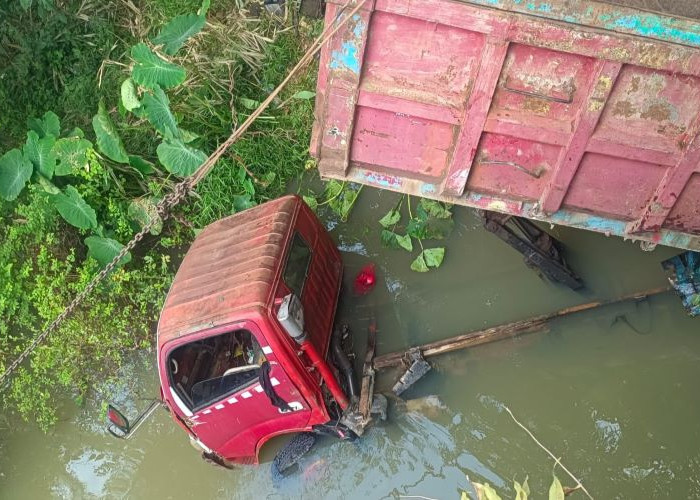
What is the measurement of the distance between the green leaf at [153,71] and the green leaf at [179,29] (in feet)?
0.53

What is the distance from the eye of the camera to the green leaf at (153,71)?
4773 millimetres

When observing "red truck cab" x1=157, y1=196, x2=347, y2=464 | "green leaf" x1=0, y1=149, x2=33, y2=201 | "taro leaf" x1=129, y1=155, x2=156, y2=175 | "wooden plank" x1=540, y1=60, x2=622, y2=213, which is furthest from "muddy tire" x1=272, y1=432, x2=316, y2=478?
"green leaf" x1=0, y1=149, x2=33, y2=201

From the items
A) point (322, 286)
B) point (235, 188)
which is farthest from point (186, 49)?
point (322, 286)

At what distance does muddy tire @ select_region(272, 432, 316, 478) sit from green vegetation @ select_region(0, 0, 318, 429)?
176 cm

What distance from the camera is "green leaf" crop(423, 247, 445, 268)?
527 cm

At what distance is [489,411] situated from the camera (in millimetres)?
4734

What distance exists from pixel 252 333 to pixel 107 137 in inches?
102

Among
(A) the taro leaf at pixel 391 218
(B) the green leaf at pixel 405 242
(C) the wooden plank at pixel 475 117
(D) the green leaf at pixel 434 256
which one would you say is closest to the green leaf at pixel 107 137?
(A) the taro leaf at pixel 391 218

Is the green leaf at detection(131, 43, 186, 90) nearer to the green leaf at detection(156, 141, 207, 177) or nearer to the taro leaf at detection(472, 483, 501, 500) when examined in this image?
the green leaf at detection(156, 141, 207, 177)

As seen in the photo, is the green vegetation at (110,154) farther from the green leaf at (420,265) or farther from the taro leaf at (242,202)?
the green leaf at (420,265)

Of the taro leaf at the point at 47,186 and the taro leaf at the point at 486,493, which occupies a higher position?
the taro leaf at the point at 486,493

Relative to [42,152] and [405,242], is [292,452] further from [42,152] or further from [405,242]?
[42,152]

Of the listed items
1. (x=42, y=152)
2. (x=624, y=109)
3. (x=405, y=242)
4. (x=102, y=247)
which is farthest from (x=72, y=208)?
(x=624, y=109)

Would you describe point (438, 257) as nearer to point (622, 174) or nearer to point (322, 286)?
point (322, 286)
